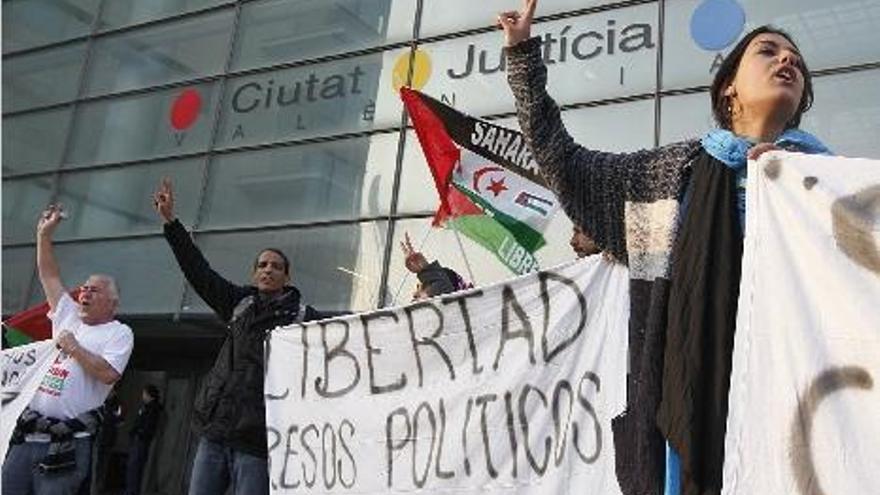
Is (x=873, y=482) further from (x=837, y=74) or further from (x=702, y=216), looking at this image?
(x=837, y=74)

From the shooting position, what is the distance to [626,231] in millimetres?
2012

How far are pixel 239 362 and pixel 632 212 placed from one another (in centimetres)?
240

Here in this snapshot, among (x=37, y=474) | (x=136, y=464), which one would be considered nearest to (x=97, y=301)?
(x=37, y=474)

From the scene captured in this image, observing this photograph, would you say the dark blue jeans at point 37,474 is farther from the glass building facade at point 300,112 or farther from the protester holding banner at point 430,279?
the glass building facade at point 300,112

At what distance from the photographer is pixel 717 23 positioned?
808 cm

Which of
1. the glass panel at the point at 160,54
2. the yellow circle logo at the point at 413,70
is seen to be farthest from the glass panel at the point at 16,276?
the yellow circle logo at the point at 413,70

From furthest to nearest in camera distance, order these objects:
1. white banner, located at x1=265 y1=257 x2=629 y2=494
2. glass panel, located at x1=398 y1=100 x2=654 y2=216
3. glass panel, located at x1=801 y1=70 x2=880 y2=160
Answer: glass panel, located at x1=398 y1=100 x2=654 y2=216 → glass panel, located at x1=801 y1=70 x2=880 y2=160 → white banner, located at x1=265 y1=257 x2=629 y2=494

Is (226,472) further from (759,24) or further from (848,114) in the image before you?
(759,24)

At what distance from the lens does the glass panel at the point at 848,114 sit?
23.5ft

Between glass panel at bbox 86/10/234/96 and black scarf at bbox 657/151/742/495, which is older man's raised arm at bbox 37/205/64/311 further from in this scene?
glass panel at bbox 86/10/234/96

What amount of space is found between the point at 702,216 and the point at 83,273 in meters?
10.5

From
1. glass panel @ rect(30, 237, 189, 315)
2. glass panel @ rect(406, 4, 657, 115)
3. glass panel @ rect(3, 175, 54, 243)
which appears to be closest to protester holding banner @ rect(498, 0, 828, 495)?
glass panel @ rect(406, 4, 657, 115)

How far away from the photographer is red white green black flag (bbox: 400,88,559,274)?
20.1ft

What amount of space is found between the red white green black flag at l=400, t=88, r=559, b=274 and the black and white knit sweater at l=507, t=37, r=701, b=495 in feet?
11.8
